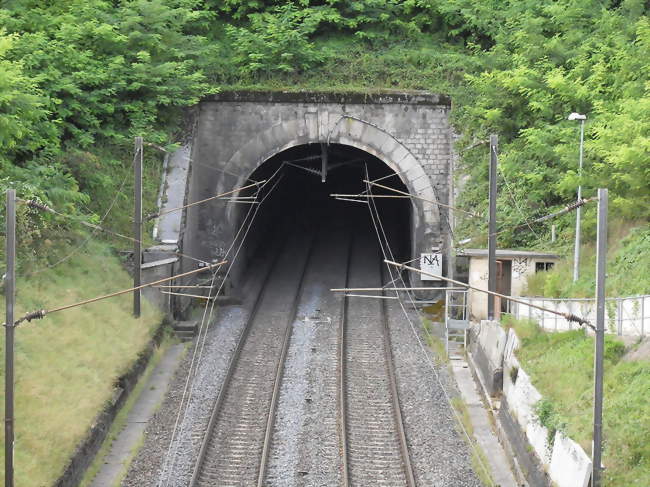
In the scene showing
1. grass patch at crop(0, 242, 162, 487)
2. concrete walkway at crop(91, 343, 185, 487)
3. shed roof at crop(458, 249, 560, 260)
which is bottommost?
concrete walkway at crop(91, 343, 185, 487)

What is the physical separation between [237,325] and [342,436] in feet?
25.9

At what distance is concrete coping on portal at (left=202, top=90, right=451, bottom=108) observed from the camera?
27.4 meters

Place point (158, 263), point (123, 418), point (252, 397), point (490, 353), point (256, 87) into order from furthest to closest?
point (256, 87), point (158, 263), point (490, 353), point (252, 397), point (123, 418)

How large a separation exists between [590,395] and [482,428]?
367cm

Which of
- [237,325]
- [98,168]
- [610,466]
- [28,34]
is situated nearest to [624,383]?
[610,466]

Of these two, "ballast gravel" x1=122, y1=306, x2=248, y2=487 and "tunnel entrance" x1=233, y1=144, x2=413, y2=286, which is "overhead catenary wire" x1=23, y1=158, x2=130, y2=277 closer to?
"ballast gravel" x1=122, y1=306, x2=248, y2=487

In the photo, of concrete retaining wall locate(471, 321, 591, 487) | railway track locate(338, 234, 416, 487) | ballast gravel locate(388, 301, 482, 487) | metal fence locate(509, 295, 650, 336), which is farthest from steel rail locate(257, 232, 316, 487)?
metal fence locate(509, 295, 650, 336)

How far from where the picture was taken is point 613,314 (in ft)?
54.6

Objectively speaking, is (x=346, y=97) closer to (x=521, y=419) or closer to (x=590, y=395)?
(x=521, y=419)

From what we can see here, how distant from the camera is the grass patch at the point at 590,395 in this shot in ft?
42.1

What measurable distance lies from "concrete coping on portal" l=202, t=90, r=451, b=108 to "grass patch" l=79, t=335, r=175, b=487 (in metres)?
8.23

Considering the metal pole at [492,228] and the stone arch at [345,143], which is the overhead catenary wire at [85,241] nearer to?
the stone arch at [345,143]

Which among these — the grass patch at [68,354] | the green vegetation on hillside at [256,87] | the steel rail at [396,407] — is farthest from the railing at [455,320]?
the grass patch at [68,354]

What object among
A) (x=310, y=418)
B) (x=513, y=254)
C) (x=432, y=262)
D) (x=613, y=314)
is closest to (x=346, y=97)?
(x=432, y=262)
